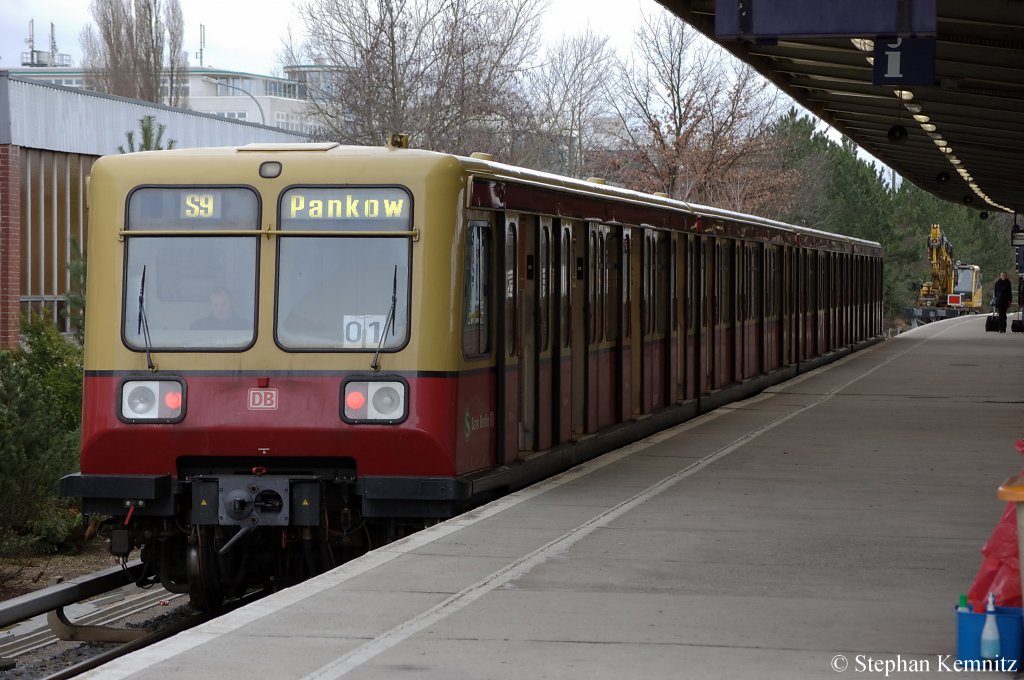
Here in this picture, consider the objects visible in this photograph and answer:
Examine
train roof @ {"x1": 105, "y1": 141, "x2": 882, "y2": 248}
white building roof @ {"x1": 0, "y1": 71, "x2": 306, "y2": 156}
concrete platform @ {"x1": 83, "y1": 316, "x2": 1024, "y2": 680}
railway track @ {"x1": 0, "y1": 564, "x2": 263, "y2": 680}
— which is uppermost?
white building roof @ {"x1": 0, "y1": 71, "x2": 306, "y2": 156}

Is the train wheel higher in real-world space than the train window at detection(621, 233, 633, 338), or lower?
lower

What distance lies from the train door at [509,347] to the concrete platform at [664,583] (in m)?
0.49

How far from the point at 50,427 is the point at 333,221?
5.84 meters

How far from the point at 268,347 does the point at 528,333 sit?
100 inches

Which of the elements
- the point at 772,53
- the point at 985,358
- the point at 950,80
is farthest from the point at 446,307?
the point at 985,358

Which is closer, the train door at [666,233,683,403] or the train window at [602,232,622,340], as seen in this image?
the train window at [602,232,622,340]

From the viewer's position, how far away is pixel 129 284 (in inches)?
398

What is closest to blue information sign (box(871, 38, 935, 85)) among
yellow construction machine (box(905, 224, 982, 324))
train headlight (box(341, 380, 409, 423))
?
train headlight (box(341, 380, 409, 423))

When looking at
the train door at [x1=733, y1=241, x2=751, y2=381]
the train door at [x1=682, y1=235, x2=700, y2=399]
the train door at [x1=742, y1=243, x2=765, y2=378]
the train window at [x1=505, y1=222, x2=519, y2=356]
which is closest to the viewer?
the train window at [x1=505, y1=222, x2=519, y2=356]

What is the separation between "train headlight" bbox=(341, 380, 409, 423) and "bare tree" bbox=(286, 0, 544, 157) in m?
26.5

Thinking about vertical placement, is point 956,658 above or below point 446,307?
below

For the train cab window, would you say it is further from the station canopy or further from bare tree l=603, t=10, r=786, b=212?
bare tree l=603, t=10, r=786, b=212

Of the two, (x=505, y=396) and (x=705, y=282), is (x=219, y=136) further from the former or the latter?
(x=505, y=396)

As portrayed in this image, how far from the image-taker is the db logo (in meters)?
9.99
